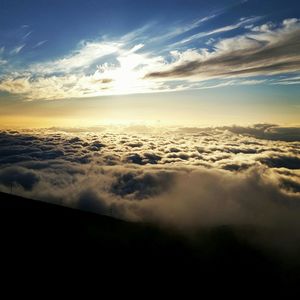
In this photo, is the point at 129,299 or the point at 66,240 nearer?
the point at 129,299

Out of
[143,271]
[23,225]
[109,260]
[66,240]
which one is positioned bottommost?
[143,271]

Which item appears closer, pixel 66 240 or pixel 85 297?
pixel 85 297

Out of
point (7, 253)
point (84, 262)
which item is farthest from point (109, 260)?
point (7, 253)

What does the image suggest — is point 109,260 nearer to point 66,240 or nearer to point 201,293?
point 66,240

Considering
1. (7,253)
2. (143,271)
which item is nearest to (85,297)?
(7,253)

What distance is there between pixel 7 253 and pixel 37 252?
50.8ft

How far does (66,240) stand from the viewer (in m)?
173

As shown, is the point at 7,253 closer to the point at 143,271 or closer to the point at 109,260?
the point at 109,260

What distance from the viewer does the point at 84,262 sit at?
152750 mm

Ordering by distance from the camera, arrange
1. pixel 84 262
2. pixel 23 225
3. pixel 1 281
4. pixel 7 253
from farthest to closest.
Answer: pixel 23 225 < pixel 84 262 < pixel 7 253 < pixel 1 281

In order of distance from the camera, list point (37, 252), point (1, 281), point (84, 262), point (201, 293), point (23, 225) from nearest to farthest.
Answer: point (1, 281)
point (37, 252)
point (84, 262)
point (23, 225)
point (201, 293)

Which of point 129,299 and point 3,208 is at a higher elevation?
point 3,208

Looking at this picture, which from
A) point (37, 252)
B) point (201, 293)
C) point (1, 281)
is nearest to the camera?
point (1, 281)

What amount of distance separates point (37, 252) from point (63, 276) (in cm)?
1692
